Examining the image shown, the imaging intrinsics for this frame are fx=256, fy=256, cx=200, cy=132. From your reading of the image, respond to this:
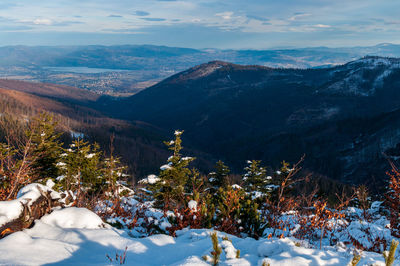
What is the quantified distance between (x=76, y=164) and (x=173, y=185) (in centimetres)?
572

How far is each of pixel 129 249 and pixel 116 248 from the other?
0.95 ft

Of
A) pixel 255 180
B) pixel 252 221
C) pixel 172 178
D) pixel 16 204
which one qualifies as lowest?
pixel 255 180

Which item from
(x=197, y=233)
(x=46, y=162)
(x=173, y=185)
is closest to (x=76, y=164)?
(x=46, y=162)

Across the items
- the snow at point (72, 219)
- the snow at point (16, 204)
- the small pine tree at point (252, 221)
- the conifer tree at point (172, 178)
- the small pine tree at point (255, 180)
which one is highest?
the snow at point (16, 204)

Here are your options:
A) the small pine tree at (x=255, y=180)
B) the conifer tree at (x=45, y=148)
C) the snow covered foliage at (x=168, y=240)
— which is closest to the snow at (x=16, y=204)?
the snow covered foliage at (x=168, y=240)

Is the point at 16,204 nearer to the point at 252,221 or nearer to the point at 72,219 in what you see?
the point at 72,219

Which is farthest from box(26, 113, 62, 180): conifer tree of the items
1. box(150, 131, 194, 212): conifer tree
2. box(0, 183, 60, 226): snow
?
box(0, 183, 60, 226): snow

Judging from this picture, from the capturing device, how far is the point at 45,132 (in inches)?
647

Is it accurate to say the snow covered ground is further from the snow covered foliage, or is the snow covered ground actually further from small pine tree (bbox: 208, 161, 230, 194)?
small pine tree (bbox: 208, 161, 230, 194)

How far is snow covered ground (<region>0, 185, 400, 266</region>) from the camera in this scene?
420 centimetres

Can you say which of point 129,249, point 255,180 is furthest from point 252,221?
point 255,180

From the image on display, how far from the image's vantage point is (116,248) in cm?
509

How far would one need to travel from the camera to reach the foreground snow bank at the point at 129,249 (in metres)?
4.19

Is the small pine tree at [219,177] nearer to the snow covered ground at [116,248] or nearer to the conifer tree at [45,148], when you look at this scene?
the conifer tree at [45,148]
